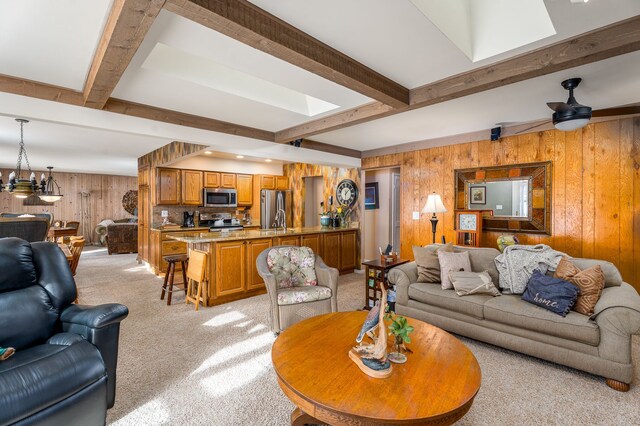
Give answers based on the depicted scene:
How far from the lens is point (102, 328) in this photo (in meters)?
1.90

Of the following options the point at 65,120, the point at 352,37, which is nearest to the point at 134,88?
the point at 65,120

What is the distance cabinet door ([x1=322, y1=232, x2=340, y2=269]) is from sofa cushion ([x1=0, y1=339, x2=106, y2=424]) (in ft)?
13.2

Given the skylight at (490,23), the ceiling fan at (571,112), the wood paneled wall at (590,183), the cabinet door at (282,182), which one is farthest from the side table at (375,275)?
the cabinet door at (282,182)

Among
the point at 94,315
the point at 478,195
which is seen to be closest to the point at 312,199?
the point at 478,195

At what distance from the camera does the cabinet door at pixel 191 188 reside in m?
6.33

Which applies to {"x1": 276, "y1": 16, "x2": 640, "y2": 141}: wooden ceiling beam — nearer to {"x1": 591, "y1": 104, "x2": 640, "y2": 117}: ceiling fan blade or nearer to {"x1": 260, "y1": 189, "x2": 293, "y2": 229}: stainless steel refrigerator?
{"x1": 591, "y1": 104, "x2": 640, "y2": 117}: ceiling fan blade

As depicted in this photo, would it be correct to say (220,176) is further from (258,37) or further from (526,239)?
(526,239)

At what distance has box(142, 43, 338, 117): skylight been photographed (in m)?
2.59

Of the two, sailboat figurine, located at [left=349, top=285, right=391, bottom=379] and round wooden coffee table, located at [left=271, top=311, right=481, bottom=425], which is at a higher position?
sailboat figurine, located at [left=349, top=285, right=391, bottom=379]

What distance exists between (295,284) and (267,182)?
4332mm

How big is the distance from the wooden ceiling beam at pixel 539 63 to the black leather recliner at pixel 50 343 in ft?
9.88

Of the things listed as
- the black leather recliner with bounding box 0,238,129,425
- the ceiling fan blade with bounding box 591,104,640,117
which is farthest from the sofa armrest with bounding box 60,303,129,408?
the ceiling fan blade with bounding box 591,104,640,117

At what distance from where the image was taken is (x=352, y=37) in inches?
81.3

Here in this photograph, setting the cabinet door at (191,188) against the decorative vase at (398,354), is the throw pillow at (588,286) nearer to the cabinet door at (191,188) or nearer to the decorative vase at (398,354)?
the decorative vase at (398,354)
